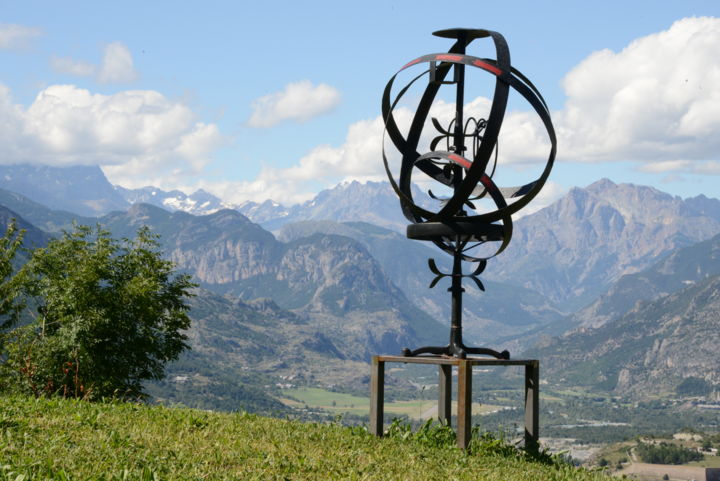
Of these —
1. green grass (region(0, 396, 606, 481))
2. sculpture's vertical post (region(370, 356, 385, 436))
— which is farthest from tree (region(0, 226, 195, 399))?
sculpture's vertical post (region(370, 356, 385, 436))

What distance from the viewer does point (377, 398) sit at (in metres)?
17.8

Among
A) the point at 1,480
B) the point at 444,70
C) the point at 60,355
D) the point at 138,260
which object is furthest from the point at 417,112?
the point at 138,260

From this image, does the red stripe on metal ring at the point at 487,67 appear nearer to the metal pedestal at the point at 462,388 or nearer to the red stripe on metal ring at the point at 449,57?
the red stripe on metal ring at the point at 449,57

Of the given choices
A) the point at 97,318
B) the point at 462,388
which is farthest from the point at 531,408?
the point at 97,318

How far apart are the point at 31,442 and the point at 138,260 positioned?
34921 millimetres

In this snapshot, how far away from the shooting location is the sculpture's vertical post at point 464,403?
52.3 ft

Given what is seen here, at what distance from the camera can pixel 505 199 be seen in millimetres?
19531

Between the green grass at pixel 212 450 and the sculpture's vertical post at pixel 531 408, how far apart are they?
397 mm

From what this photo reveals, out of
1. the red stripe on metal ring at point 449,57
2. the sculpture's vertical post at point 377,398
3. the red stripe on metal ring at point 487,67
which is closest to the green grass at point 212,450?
the sculpture's vertical post at point 377,398

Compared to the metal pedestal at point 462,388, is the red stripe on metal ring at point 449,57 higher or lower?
higher

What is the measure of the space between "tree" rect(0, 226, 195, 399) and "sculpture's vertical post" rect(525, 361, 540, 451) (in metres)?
24.0

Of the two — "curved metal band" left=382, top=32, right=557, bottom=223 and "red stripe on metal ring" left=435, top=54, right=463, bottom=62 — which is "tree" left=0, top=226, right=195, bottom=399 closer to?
"curved metal band" left=382, top=32, right=557, bottom=223

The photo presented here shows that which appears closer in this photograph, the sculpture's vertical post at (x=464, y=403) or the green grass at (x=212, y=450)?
the green grass at (x=212, y=450)

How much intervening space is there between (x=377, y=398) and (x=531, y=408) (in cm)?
345
